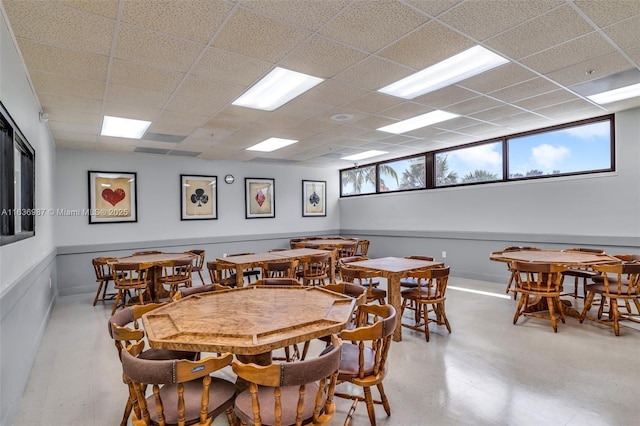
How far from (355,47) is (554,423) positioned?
2.94 m

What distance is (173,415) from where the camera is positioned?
160 centimetres

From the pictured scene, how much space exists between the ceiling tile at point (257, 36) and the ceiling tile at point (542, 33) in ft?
5.12

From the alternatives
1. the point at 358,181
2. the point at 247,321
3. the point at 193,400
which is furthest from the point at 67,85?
the point at 358,181

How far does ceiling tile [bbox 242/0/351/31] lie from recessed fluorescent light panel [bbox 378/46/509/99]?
1.30 meters

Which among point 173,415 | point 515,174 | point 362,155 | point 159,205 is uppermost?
point 362,155

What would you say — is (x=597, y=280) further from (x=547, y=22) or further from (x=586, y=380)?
(x=547, y=22)

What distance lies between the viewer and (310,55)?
2869 mm

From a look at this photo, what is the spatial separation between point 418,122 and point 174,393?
458 cm

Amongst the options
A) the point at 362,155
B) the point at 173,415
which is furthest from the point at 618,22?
the point at 362,155

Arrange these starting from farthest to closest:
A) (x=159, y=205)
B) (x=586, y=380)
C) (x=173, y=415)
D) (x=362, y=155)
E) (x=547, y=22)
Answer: (x=362, y=155)
(x=159, y=205)
(x=586, y=380)
(x=547, y=22)
(x=173, y=415)

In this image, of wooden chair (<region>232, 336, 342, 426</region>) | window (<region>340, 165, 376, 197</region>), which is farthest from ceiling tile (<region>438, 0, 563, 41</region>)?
window (<region>340, 165, 376, 197</region>)

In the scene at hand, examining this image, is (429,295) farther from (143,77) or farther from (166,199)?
(166,199)

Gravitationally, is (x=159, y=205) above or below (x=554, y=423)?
above

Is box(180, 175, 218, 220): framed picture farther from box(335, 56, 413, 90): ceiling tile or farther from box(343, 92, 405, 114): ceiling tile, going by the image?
box(335, 56, 413, 90): ceiling tile
